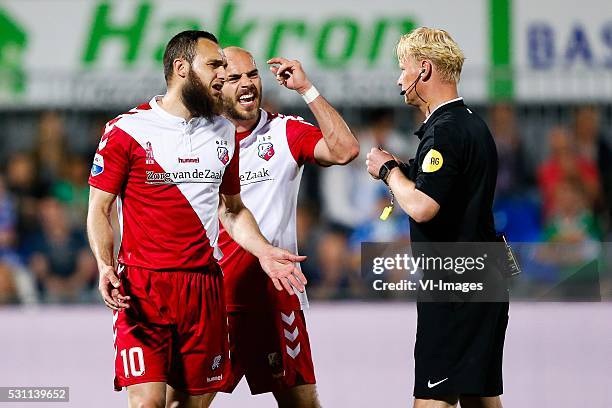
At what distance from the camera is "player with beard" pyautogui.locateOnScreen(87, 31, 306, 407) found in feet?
15.9

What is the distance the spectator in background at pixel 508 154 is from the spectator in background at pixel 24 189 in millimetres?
4823

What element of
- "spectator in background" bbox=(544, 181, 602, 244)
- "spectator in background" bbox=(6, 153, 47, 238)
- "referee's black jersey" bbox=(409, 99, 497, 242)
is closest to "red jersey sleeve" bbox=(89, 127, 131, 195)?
"referee's black jersey" bbox=(409, 99, 497, 242)

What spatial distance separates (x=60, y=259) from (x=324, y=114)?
20.5 ft

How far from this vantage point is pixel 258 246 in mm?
5227

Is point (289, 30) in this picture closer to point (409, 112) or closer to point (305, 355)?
point (409, 112)

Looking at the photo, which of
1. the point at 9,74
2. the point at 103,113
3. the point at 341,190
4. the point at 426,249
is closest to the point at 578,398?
the point at 426,249

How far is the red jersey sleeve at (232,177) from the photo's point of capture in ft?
17.2

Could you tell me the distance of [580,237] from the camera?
34.4ft

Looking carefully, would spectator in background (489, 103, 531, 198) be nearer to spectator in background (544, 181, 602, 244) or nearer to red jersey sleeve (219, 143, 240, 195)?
spectator in background (544, 181, 602, 244)

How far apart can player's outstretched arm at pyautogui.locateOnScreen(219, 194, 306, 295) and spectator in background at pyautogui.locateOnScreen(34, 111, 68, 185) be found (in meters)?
6.56

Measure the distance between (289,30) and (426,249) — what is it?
8.40 meters

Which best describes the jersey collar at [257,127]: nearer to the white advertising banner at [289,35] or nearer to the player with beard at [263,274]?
the player with beard at [263,274]

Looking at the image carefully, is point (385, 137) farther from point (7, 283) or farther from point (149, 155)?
point (149, 155)

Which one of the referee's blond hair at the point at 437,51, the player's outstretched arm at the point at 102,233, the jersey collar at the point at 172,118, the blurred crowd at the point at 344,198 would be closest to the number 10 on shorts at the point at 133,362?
the player's outstretched arm at the point at 102,233
